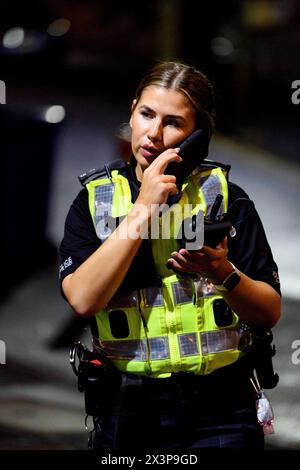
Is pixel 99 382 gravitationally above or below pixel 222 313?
below

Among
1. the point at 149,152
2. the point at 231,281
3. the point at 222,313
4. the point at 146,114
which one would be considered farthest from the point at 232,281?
the point at 146,114

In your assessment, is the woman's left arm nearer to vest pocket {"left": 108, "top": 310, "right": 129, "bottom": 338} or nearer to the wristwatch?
the wristwatch

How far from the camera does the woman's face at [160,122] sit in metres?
2.90

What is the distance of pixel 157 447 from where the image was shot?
2.90 meters

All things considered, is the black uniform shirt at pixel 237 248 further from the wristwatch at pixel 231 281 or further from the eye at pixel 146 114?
the eye at pixel 146 114

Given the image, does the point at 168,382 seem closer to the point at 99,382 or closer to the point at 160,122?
the point at 99,382

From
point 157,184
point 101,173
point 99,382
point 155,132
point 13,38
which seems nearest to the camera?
point 157,184

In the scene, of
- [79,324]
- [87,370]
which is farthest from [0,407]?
[87,370]

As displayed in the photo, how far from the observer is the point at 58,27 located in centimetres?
1678

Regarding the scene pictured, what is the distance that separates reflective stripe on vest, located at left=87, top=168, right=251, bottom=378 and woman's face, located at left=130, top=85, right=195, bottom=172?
18cm

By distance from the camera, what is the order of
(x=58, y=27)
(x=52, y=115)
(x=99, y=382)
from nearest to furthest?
(x=99, y=382), (x=52, y=115), (x=58, y=27)

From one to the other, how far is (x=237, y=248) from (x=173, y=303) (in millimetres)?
250
